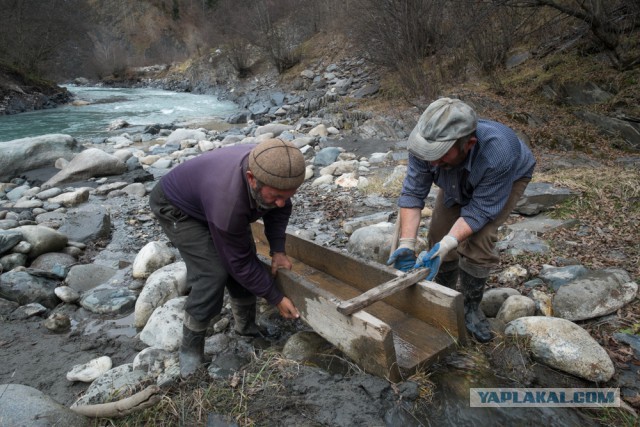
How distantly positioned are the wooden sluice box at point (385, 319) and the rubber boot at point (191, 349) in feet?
2.02

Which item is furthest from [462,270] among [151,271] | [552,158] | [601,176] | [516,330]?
[552,158]

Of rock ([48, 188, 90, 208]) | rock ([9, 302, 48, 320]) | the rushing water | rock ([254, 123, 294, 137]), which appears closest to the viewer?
rock ([9, 302, 48, 320])

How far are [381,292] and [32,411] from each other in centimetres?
193

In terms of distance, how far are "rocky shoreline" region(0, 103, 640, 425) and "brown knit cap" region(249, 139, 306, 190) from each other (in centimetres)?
115

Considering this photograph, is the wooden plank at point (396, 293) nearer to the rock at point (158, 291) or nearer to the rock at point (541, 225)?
the rock at point (158, 291)

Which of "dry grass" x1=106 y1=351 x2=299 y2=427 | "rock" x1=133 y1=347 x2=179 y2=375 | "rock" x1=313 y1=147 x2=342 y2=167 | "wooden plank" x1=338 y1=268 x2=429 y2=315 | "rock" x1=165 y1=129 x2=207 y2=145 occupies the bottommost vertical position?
"rock" x1=165 y1=129 x2=207 y2=145

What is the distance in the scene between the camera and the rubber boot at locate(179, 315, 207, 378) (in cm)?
289

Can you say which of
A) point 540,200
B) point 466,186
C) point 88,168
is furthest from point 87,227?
point 540,200

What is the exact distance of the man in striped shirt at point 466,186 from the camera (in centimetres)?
253

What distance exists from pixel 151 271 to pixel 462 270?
122 inches

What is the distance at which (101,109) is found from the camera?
21203mm

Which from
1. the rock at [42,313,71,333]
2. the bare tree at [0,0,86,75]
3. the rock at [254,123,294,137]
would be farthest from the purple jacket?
the bare tree at [0,0,86,75]

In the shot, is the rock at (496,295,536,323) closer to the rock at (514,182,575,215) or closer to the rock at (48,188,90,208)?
the rock at (514,182,575,215)

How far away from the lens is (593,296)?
3.07 m
